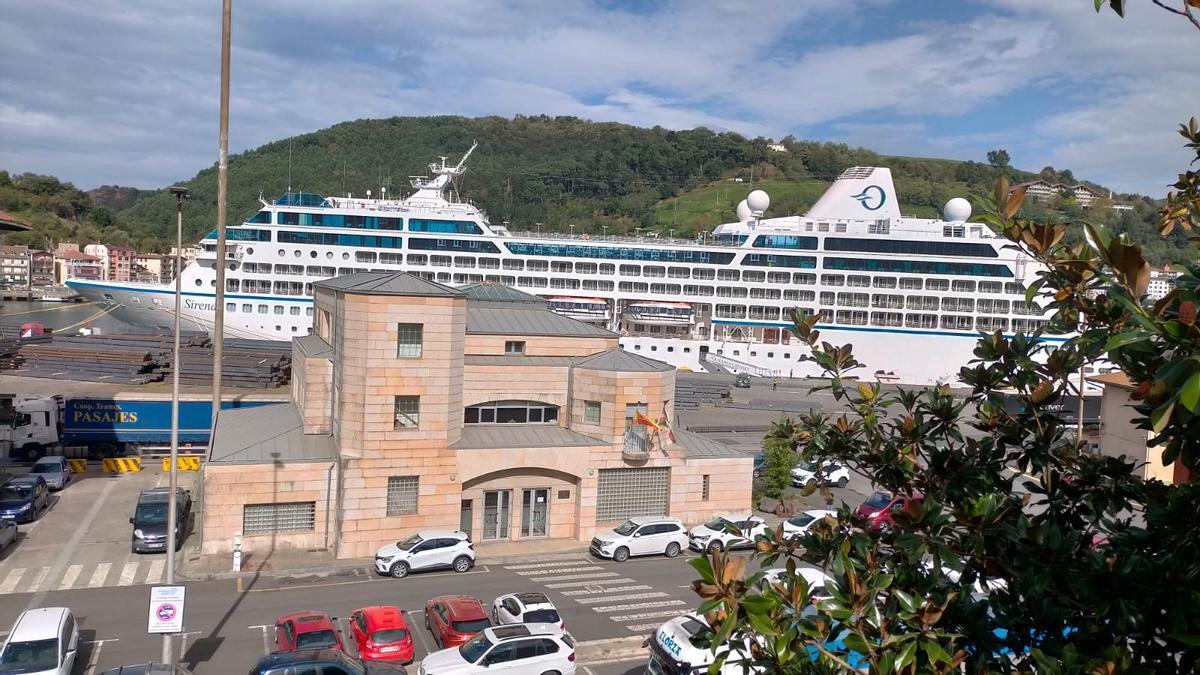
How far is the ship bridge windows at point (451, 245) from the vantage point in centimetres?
5559

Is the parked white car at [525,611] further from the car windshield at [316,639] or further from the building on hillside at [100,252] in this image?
the building on hillside at [100,252]

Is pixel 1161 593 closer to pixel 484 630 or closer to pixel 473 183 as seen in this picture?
pixel 484 630

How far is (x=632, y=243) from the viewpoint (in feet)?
191

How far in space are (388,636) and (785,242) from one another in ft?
159

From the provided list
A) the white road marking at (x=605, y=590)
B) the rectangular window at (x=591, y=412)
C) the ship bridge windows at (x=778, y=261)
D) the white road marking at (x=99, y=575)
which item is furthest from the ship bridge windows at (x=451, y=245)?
the white road marking at (x=605, y=590)

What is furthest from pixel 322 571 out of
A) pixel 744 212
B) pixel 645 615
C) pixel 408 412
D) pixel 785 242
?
pixel 744 212

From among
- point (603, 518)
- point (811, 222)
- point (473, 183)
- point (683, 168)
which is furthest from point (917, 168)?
point (603, 518)

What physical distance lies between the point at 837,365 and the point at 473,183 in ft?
513

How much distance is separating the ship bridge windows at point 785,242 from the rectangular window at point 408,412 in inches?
1644

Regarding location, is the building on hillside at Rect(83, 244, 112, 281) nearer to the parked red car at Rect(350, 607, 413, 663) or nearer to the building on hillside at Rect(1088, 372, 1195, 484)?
the parked red car at Rect(350, 607, 413, 663)

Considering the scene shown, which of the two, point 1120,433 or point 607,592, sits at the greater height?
point 1120,433

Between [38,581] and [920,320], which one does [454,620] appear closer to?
[38,581]

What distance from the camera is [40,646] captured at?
12734 mm

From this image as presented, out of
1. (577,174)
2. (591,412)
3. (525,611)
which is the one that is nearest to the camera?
(525,611)
